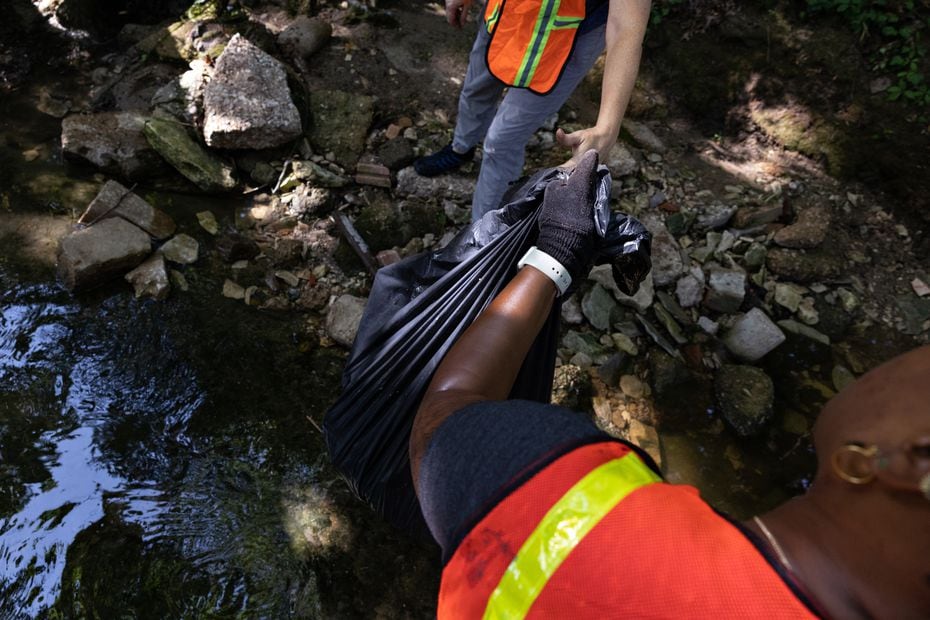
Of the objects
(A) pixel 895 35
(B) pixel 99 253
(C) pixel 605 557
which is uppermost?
(A) pixel 895 35

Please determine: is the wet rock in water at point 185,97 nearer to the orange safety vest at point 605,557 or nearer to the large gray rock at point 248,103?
the large gray rock at point 248,103

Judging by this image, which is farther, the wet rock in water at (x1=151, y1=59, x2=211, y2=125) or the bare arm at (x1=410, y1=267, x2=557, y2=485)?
the wet rock in water at (x1=151, y1=59, x2=211, y2=125)

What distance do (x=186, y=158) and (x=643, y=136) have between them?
8.32ft

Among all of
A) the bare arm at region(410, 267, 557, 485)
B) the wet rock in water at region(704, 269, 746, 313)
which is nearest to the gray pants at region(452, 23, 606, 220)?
the bare arm at region(410, 267, 557, 485)

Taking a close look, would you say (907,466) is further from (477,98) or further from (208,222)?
(208,222)

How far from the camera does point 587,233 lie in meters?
1.19

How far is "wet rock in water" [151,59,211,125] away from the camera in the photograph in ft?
8.57

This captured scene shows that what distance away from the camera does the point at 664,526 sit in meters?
0.63

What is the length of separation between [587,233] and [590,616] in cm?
81

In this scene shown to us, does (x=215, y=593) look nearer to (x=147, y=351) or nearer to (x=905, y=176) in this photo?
(x=147, y=351)

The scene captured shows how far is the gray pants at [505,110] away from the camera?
1.90m

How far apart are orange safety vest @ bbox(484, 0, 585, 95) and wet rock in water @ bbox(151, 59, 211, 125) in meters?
1.64

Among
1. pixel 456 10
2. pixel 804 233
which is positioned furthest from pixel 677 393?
pixel 456 10

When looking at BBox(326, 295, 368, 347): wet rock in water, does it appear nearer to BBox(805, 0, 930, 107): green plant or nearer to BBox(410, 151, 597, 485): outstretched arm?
BBox(410, 151, 597, 485): outstretched arm
